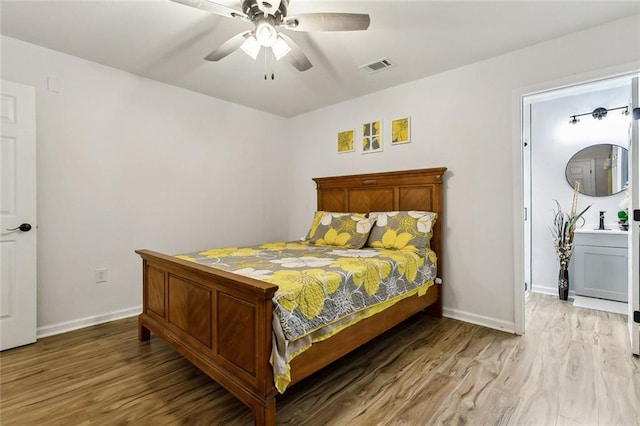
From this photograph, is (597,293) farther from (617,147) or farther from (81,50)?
(81,50)

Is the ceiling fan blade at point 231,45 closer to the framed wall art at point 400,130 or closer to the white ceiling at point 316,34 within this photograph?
the white ceiling at point 316,34

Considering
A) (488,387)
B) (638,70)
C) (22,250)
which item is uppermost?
(638,70)

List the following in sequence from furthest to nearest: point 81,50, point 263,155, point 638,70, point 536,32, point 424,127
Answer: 1. point 263,155
2. point 424,127
3. point 81,50
4. point 536,32
5. point 638,70

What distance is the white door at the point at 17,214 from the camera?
245 centimetres

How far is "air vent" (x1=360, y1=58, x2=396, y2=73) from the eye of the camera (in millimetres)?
2939

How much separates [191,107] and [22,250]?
216cm

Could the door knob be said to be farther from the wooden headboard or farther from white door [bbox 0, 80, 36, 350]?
the wooden headboard

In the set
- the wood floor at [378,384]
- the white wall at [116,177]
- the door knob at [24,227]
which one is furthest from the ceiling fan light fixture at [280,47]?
the door knob at [24,227]

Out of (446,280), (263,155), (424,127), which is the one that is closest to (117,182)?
(263,155)

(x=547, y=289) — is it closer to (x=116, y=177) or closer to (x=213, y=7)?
(x=213, y=7)

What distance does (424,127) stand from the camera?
11.0 feet

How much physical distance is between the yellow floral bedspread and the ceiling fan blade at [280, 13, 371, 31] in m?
1.54

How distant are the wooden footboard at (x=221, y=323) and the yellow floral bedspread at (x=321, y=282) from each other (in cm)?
9

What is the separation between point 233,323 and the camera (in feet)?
5.53
